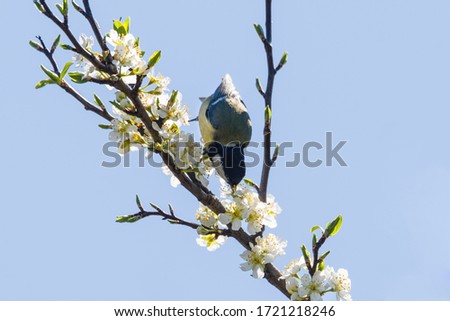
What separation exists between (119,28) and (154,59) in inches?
13.0

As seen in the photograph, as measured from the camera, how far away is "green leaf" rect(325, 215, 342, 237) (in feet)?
10.5

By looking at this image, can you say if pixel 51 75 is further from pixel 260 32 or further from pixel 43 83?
pixel 260 32

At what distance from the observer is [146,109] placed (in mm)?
3672

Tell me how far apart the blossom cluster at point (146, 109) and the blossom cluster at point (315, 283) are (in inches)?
31.5

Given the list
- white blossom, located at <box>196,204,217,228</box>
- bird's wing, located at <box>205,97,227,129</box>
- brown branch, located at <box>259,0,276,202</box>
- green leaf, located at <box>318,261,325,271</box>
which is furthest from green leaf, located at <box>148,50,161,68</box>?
bird's wing, located at <box>205,97,227,129</box>

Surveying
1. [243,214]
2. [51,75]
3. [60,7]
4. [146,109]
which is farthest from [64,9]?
[243,214]

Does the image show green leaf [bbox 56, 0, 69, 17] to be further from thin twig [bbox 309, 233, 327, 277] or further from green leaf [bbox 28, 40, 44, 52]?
thin twig [bbox 309, 233, 327, 277]

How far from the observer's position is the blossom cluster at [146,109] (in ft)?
11.2

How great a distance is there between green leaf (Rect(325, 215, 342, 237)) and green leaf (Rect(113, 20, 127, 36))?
65.9 inches

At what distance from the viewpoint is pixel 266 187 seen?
11.5 feet

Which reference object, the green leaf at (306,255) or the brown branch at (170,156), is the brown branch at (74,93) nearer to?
the brown branch at (170,156)

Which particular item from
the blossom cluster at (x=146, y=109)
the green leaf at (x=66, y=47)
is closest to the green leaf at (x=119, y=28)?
the blossom cluster at (x=146, y=109)
